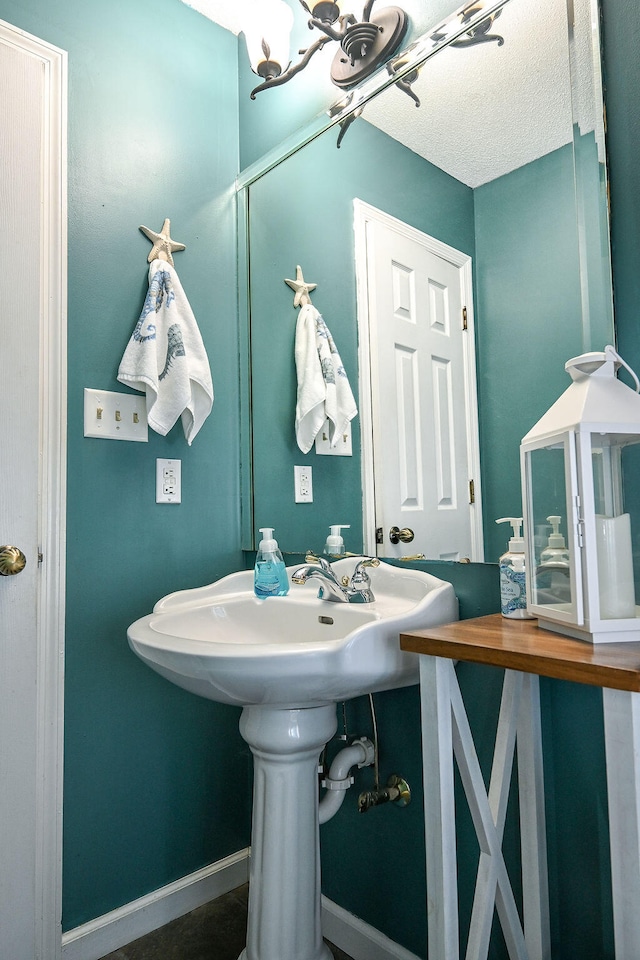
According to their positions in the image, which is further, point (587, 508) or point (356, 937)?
point (356, 937)

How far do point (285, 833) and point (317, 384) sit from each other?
1001 millimetres

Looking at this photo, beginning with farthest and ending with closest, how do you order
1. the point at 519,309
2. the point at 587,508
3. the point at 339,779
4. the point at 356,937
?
the point at 356,937
the point at 339,779
the point at 519,309
the point at 587,508

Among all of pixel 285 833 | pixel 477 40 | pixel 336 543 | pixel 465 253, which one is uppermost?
pixel 477 40

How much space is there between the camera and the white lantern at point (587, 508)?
827 millimetres

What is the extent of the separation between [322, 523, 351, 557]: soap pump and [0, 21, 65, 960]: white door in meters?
0.61

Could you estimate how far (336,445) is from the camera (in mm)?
1534

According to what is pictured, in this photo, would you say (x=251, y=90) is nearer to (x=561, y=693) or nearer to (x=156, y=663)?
(x=156, y=663)

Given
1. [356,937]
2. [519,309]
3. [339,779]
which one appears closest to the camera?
[519,309]

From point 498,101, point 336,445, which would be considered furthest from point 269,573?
point 498,101

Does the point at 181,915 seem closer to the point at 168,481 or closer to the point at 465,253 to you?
the point at 168,481

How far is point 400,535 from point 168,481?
63 cm

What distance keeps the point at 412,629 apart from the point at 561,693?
0.27m

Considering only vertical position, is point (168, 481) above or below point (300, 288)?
below

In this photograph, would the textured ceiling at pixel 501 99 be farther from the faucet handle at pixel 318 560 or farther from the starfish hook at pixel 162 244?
the faucet handle at pixel 318 560
